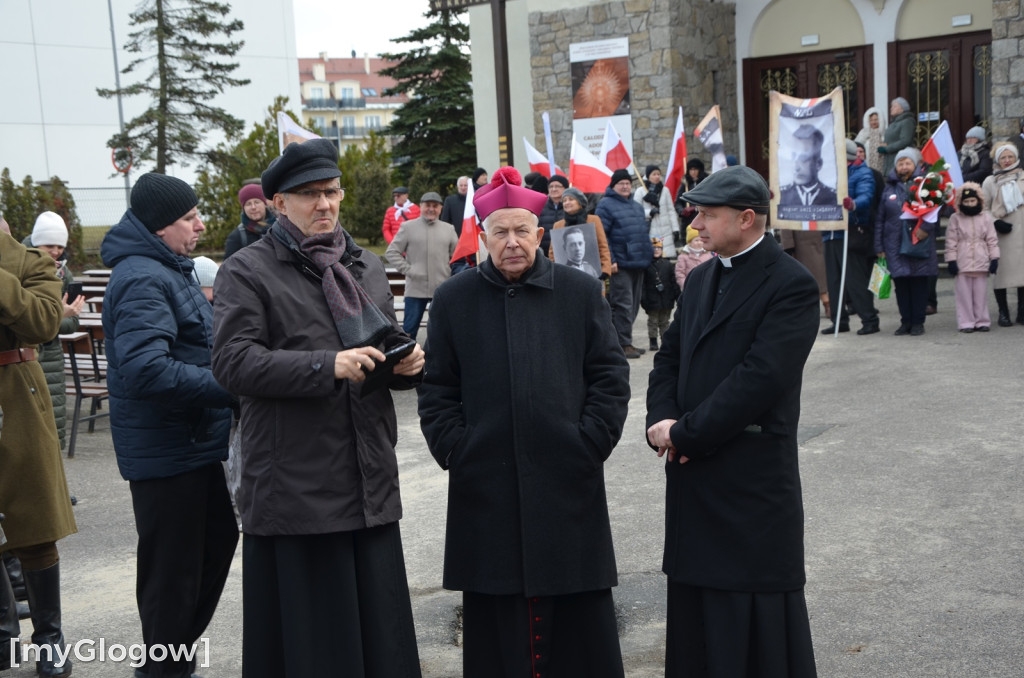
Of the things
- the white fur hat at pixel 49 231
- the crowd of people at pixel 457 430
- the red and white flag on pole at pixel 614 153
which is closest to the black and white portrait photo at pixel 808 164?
the red and white flag on pole at pixel 614 153

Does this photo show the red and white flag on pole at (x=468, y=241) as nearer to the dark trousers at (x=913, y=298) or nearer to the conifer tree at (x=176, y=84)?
the dark trousers at (x=913, y=298)

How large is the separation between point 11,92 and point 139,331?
40787 mm

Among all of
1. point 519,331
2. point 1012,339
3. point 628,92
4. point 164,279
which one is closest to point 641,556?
point 519,331

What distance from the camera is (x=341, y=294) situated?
3496 millimetres

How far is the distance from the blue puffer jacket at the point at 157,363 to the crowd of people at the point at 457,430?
0.01 metres

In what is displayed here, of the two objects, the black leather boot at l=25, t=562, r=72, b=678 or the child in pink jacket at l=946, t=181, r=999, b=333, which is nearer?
the black leather boot at l=25, t=562, r=72, b=678

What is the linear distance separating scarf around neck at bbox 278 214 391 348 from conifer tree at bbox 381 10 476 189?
1233 inches

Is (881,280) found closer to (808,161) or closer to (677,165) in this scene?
(808,161)

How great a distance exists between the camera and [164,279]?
4.07 metres

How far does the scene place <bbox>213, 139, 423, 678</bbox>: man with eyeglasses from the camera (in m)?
3.40

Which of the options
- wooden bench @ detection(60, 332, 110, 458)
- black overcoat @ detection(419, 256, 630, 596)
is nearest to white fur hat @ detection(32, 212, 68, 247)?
wooden bench @ detection(60, 332, 110, 458)

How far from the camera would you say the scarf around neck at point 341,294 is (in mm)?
3467

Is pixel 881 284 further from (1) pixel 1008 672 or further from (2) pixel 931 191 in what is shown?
(1) pixel 1008 672

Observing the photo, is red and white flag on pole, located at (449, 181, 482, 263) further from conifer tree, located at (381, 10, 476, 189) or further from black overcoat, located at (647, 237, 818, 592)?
conifer tree, located at (381, 10, 476, 189)
